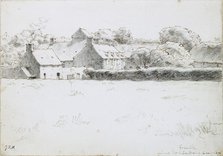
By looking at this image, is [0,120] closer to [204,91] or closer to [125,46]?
[125,46]

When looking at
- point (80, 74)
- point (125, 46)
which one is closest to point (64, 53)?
point (80, 74)

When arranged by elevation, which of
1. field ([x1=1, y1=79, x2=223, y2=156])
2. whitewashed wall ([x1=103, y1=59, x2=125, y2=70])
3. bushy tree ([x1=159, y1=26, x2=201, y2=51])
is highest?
bushy tree ([x1=159, y1=26, x2=201, y2=51])

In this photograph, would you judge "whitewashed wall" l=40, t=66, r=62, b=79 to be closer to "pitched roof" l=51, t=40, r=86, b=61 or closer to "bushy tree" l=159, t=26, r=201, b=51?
"pitched roof" l=51, t=40, r=86, b=61

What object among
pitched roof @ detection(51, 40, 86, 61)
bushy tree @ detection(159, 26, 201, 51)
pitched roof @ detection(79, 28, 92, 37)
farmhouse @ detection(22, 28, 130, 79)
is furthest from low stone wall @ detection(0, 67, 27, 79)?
bushy tree @ detection(159, 26, 201, 51)

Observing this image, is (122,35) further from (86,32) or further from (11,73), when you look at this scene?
(11,73)

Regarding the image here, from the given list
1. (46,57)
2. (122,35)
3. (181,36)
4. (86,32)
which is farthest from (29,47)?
(181,36)

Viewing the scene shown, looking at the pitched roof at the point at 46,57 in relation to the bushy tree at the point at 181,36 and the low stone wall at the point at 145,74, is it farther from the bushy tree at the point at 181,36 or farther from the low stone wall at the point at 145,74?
the bushy tree at the point at 181,36

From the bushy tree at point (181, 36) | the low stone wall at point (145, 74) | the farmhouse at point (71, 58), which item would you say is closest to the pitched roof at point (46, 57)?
the farmhouse at point (71, 58)
